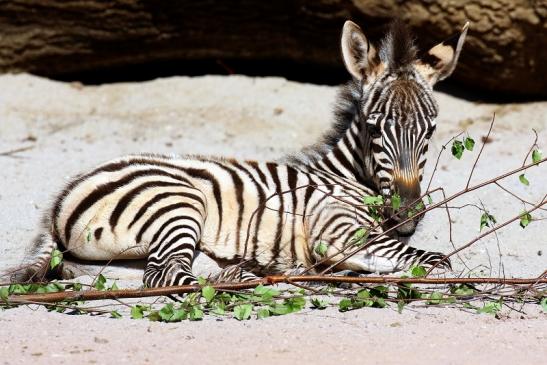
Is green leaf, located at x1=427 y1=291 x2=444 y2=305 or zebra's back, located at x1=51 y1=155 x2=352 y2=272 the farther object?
zebra's back, located at x1=51 y1=155 x2=352 y2=272

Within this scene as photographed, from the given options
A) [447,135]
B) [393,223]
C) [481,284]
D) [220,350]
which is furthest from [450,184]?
[220,350]

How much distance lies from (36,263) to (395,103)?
2829mm

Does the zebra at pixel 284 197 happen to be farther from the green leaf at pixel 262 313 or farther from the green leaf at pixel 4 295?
the green leaf at pixel 262 313

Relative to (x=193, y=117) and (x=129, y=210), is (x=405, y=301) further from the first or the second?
(x=193, y=117)

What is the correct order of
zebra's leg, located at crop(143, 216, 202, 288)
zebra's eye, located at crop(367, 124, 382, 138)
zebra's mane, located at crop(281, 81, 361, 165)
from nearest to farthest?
zebra's leg, located at crop(143, 216, 202, 288), zebra's eye, located at crop(367, 124, 382, 138), zebra's mane, located at crop(281, 81, 361, 165)

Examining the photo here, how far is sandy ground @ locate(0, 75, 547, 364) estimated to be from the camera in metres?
5.11

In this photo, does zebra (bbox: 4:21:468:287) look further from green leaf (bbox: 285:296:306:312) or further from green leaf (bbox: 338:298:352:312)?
green leaf (bbox: 285:296:306:312)

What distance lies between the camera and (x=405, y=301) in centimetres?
A: 603

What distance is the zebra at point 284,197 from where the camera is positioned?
704cm

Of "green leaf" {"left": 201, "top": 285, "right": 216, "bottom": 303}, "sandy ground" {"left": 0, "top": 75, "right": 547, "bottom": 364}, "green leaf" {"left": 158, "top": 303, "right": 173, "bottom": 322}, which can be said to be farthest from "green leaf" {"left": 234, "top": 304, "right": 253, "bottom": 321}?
"green leaf" {"left": 158, "top": 303, "right": 173, "bottom": 322}

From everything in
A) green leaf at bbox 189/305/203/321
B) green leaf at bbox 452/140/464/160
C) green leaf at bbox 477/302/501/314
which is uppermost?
green leaf at bbox 452/140/464/160

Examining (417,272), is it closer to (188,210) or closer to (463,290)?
(463,290)

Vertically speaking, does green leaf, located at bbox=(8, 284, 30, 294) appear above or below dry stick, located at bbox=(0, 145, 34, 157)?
below

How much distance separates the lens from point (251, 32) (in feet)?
39.8
